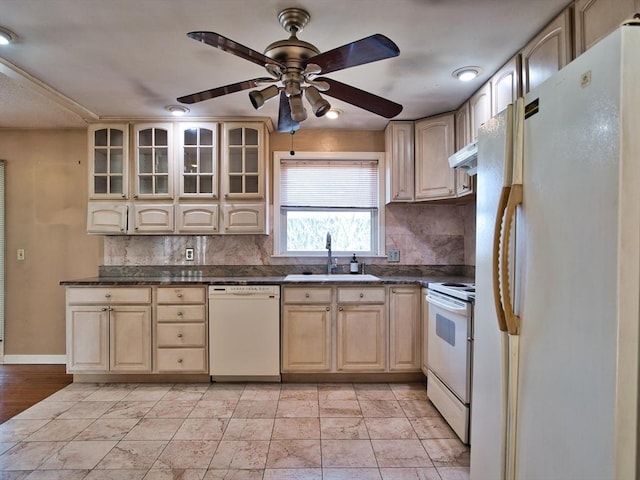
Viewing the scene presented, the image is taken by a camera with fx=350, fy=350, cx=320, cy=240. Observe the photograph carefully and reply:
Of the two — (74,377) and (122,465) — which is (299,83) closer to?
(122,465)

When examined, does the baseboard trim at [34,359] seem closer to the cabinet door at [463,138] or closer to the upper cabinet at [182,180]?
the upper cabinet at [182,180]

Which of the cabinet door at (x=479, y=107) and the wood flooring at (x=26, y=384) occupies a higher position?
the cabinet door at (x=479, y=107)

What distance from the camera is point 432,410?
102 inches

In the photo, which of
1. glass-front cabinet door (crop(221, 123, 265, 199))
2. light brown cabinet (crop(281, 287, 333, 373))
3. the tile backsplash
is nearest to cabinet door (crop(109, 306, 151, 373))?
A: the tile backsplash

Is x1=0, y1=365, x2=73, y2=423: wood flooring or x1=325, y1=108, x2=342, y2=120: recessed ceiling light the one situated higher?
x1=325, y1=108, x2=342, y2=120: recessed ceiling light

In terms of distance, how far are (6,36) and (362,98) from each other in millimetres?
2080

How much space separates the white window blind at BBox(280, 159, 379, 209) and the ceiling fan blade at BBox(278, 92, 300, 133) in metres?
1.38

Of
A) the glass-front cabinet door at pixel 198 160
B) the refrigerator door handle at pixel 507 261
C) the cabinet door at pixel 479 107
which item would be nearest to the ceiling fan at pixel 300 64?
the refrigerator door handle at pixel 507 261

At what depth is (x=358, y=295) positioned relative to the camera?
3078 mm

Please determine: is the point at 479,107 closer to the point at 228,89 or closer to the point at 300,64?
the point at 300,64

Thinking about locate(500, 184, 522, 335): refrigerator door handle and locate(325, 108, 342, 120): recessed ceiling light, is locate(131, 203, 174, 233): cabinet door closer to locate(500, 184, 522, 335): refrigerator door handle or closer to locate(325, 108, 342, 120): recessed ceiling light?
locate(325, 108, 342, 120): recessed ceiling light

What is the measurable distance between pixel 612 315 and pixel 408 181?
261cm

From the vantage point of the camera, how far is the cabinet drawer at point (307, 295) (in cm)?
307

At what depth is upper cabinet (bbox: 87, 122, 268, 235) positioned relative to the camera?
10.9 ft
